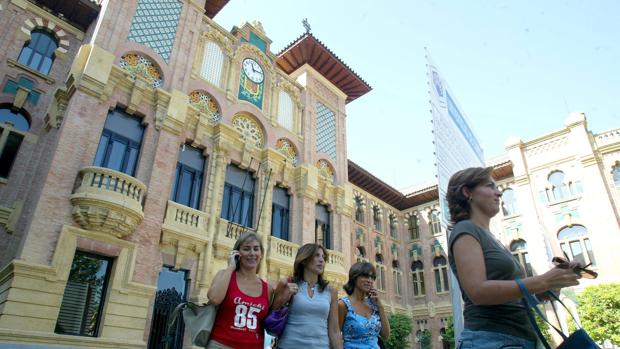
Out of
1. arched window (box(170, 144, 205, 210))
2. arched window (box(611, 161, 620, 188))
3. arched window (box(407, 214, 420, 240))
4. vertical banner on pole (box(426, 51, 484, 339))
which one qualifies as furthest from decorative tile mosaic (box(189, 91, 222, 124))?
arched window (box(611, 161, 620, 188))

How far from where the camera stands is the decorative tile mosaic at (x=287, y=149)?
1786 centimetres

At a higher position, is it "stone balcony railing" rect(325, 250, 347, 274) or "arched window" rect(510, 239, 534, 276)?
"arched window" rect(510, 239, 534, 276)

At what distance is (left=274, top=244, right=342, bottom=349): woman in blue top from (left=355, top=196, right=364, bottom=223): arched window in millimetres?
21427

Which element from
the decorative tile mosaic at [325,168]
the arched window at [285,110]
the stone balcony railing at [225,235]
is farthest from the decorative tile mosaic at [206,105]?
the decorative tile mosaic at [325,168]

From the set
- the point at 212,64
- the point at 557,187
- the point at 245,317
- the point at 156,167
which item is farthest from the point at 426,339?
the point at 245,317

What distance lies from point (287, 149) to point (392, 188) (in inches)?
493

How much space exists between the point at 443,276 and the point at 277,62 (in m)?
17.1

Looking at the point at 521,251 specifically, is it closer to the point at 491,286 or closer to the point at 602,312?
the point at 602,312

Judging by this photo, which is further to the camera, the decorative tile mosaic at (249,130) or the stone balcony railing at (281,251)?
the decorative tile mosaic at (249,130)

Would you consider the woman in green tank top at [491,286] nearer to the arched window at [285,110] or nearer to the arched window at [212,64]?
the arched window at [212,64]

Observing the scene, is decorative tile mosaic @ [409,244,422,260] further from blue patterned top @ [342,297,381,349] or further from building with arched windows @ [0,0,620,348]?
blue patterned top @ [342,297,381,349]

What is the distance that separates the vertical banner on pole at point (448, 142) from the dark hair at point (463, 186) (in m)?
3.20

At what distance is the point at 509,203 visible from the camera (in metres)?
26.3

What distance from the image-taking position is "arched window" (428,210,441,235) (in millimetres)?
27891
